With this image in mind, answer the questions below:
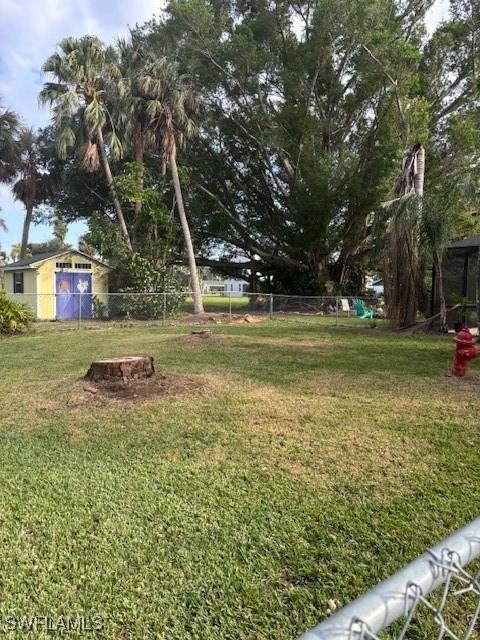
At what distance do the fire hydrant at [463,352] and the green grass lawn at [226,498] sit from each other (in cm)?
48

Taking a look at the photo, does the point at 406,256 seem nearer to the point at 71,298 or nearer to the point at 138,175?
the point at 138,175

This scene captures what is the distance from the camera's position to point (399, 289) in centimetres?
1310

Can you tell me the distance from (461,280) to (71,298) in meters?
16.3

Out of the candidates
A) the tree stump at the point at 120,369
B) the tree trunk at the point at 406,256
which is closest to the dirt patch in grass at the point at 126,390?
the tree stump at the point at 120,369

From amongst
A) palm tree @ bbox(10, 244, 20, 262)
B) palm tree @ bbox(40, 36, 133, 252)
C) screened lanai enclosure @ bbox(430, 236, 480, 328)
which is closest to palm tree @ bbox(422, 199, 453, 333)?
screened lanai enclosure @ bbox(430, 236, 480, 328)

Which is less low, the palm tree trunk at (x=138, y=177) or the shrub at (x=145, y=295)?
the palm tree trunk at (x=138, y=177)

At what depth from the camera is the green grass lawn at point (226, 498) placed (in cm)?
218

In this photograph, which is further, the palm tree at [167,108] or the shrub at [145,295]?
the shrub at [145,295]

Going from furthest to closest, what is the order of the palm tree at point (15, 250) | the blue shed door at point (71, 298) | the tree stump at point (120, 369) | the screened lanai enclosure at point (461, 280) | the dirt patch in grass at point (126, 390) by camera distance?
the palm tree at point (15, 250) → the blue shed door at point (71, 298) → the screened lanai enclosure at point (461, 280) → the tree stump at point (120, 369) → the dirt patch in grass at point (126, 390)

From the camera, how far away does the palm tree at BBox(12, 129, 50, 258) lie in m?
27.0

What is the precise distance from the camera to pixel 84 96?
18.9m

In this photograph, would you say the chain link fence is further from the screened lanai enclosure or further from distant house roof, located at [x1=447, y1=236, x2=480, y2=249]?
distant house roof, located at [x1=447, y1=236, x2=480, y2=249]

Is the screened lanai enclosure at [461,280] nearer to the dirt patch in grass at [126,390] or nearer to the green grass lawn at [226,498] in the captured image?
the green grass lawn at [226,498]

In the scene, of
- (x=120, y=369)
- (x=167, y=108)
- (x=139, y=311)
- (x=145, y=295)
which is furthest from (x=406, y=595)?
(x=167, y=108)
